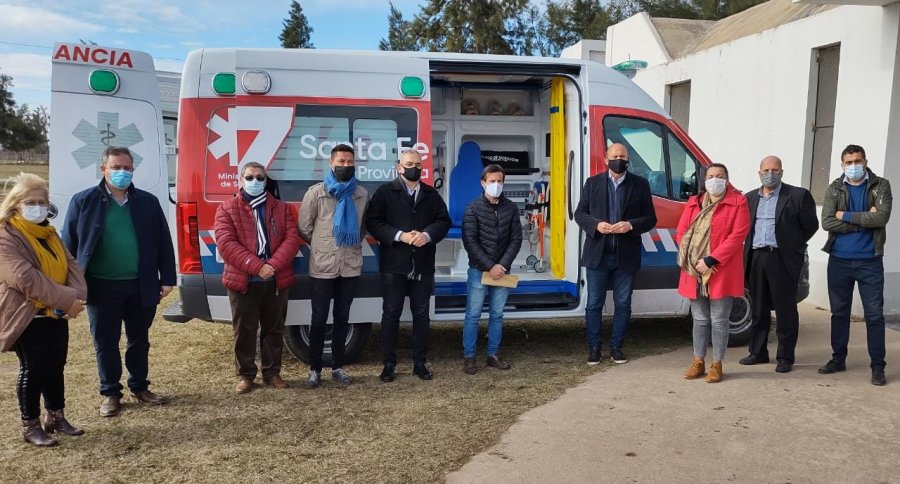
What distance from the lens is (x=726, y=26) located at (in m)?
13.8

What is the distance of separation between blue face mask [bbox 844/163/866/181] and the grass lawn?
7.19 ft

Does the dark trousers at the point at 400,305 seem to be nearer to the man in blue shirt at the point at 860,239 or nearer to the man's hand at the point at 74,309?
the man's hand at the point at 74,309

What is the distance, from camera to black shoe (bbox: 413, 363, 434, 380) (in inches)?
215

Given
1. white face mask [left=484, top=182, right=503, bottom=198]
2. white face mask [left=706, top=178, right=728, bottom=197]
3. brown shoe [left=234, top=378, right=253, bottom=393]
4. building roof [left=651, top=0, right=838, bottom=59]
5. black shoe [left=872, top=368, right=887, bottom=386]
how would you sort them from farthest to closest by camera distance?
building roof [left=651, top=0, right=838, bottom=59]
white face mask [left=484, top=182, right=503, bottom=198]
black shoe [left=872, top=368, right=887, bottom=386]
white face mask [left=706, top=178, right=728, bottom=197]
brown shoe [left=234, top=378, right=253, bottom=393]

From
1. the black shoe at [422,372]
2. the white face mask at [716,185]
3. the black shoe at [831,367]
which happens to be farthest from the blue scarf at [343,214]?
the black shoe at [831,367]

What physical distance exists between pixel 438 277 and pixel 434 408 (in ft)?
6.93

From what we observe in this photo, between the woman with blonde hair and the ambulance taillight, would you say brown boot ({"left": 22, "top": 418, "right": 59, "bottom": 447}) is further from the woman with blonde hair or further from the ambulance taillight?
the ambulance taillight

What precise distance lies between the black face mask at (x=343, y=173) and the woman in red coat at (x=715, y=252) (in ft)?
8.57

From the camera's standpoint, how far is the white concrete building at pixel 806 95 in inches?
306

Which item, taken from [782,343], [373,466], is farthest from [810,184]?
[373,466]

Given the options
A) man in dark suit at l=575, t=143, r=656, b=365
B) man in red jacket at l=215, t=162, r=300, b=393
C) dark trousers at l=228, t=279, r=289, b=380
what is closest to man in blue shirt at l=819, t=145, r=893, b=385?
man in dark suit at l=575, t=143, r=656, b=365

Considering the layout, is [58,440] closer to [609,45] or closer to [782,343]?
[782,343]

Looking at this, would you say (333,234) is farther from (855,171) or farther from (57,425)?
(855,171)

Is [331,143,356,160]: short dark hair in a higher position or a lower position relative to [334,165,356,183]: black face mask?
higher
